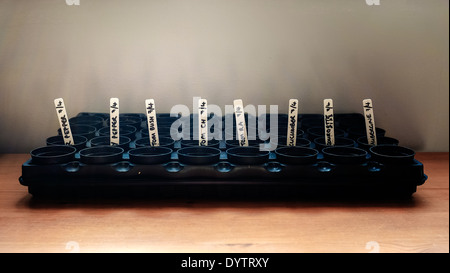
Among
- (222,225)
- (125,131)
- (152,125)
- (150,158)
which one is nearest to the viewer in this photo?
(222,225)

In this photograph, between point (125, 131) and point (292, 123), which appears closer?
point (292, 123)

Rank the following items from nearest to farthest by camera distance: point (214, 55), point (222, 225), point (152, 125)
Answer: point (222, 225) → point (152, 125) → point (214, 55)

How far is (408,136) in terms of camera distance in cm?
128

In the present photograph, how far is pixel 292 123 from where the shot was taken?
96 centimetres

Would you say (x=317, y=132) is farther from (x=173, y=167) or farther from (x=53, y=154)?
(x=53, y=154)

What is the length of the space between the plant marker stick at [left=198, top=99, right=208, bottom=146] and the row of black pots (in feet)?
0.11

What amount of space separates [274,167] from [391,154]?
313 millimetres

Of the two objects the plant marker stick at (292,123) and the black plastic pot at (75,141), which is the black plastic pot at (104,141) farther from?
the plant marker stick at (292,123)

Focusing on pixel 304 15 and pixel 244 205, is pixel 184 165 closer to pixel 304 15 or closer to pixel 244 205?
pixel 244 205

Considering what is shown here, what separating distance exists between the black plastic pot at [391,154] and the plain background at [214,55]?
12.8 inches

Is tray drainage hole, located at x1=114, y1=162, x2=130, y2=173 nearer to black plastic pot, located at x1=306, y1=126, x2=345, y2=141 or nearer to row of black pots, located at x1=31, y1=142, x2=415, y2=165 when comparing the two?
row of black pots, located at x1=31, y1=142, x2=415, y2=165

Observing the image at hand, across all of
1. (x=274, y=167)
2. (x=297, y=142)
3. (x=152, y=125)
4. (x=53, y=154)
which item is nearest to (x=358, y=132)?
(x=297, y=142)

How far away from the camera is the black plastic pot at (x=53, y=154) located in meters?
0.83

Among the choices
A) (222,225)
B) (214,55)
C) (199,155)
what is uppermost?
(214,55)
